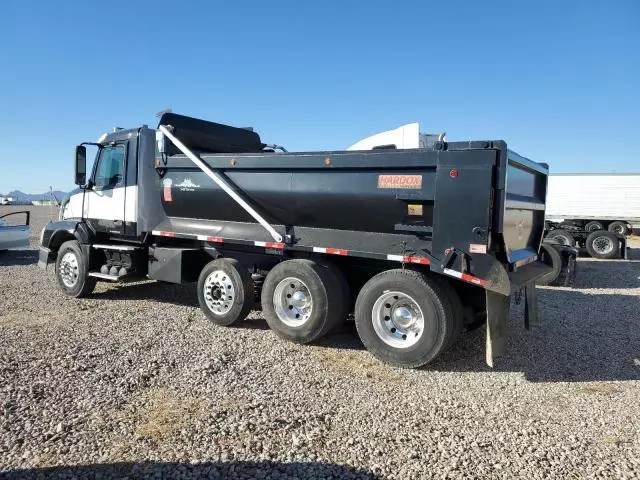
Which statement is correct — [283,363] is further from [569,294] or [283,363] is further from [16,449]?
[569,294]

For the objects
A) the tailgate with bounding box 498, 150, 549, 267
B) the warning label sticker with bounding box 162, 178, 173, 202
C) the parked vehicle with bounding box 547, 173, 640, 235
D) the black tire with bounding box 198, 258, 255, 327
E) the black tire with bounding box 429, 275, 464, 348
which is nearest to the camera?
the black tire with bounding box 429, 275, 464, 348

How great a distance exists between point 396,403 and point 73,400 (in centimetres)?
275

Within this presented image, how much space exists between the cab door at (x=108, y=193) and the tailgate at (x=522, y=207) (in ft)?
19.1

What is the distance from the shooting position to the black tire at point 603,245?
16.2 meters

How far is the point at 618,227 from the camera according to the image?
56.9 ft

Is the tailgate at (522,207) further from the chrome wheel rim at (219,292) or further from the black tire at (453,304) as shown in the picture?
the chrome wheel rim at (219,292)

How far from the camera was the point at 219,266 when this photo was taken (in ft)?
21.4

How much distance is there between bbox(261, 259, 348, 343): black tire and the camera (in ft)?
18.2

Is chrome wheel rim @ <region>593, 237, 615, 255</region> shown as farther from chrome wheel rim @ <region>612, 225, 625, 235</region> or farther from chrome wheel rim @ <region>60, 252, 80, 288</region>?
chrome wheel rim @ <region>60, 252, 80, 288</region>

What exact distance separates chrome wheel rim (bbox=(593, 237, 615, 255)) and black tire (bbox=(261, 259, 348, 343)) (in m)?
14.0

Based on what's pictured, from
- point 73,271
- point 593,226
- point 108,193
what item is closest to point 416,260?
point 108,193

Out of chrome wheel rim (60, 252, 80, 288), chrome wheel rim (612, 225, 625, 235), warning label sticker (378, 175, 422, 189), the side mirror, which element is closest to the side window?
the side mirror

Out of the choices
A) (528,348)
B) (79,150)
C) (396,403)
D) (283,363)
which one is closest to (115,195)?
(79,150)

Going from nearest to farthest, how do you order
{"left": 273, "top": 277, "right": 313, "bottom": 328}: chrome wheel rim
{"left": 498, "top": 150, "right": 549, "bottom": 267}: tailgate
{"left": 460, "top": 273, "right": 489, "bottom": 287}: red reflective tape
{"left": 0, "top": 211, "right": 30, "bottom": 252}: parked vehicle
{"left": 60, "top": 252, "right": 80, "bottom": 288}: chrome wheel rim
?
{"left": 460, "top": 273, "right": 489, "bottom": 287}: red reflective tape → {"left": 498, "top": 150, "right": 549, "bottom": 267}: tailgate → {"left": 273, "top": 277, "right": 313, "bottom": 328}: chrome wheel rim → {"left": 60, "top": 252, "right": 80, "bottom": 288}: chrome wheel rim → {"left": 0, "top": 211, "right": 30, "bottom": 252}: parked vehicle
